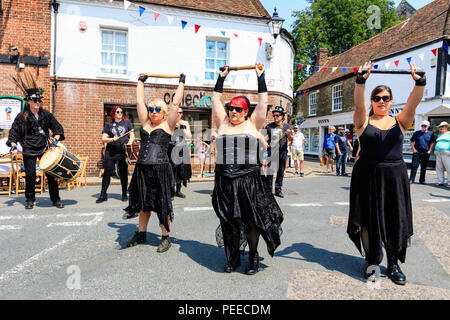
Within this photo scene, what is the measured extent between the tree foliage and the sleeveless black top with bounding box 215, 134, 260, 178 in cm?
2837

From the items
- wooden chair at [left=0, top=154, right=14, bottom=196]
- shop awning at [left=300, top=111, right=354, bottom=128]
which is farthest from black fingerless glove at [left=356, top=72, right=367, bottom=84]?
shop awning at [left=300, top=111, right=354, bottom=128]

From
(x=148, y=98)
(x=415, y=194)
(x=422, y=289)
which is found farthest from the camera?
(x=148, y=98)

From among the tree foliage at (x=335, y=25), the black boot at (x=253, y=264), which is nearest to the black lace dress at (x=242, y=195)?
the black boot at (x=253, y=264)

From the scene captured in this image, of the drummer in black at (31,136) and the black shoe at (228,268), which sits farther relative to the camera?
the drummer in black at (31,136)

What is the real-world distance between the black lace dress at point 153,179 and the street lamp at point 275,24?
1152 cm

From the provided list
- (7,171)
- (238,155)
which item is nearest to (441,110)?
(238,155)

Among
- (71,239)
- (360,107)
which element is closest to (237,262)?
(360,107)

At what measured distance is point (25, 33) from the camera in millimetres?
11758

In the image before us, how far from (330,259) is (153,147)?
95.3 inches

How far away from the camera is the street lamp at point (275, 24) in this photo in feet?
45.6

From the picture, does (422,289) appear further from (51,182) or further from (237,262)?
(51,182)

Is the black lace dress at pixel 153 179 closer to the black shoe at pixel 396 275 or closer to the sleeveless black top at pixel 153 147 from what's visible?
the sleeveless black top at pixel 153 147

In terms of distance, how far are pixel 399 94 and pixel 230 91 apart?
10.8 m

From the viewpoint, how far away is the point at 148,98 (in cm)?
1305
